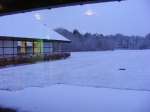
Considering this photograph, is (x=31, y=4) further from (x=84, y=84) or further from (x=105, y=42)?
(x=84, y=84)

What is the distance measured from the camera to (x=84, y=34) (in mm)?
8172

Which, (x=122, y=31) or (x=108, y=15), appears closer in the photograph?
(x=122, y=31)

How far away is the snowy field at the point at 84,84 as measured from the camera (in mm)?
5785

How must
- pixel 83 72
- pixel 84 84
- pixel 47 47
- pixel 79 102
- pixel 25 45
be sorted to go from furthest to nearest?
pixel 25 45
pixel 47 47
pixel 83 72
pixel 84 84
pixel 79 102

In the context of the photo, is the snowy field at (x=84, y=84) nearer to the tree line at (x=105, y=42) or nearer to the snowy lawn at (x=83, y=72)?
the snowy lawn at (x=83, y=72)

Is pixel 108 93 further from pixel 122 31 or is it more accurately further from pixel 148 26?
pixel 148 26

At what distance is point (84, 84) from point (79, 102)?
10.6 ft

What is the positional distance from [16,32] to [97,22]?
285 inches

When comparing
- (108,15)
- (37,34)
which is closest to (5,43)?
(37,34)

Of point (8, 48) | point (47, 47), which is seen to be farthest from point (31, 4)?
point (8, 48)

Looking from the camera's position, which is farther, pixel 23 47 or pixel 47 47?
pixel 23 47

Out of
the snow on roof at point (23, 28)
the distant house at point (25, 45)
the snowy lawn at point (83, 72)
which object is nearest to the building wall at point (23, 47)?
the distant house at point (25, 45)

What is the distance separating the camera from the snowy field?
19.0ft

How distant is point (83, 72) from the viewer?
39.1 ft
